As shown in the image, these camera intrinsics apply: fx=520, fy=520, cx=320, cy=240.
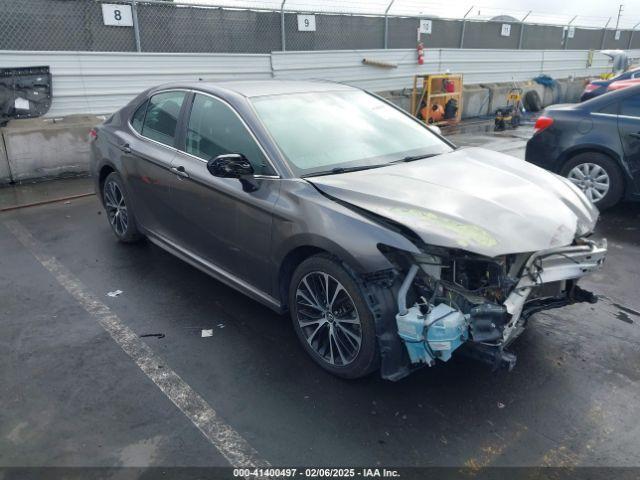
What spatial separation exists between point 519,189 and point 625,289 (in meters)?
1.84

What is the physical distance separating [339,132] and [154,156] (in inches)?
65.2

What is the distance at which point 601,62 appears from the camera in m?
22.9

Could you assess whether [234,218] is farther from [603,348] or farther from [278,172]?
[603,348]

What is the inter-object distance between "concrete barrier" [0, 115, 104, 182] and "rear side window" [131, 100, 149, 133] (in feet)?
13.3

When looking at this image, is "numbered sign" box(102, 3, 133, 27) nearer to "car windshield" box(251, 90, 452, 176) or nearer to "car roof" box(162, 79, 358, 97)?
"car roof" box(162, 79, 358, 97)

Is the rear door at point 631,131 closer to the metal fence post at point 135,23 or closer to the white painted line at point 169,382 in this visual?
the white painted line at point 169,382

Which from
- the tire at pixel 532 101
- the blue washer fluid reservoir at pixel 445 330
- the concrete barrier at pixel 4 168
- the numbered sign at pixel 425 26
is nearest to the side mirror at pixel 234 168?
the blue washer fluid reservoir at pixel 445 330

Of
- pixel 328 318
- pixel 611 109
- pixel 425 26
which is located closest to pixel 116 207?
pixel 328 318

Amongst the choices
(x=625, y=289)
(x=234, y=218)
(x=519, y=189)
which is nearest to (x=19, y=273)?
(x=234, y=218)

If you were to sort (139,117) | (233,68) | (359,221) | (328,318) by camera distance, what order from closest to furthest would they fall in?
1. (359,221)
2. (328,318)
3. (139,117)
4. (233,68)

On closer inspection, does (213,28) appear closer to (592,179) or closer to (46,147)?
(46,147)

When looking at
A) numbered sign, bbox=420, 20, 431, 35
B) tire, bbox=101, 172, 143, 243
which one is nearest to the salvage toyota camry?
tire, bbox=101, 172, 143, 243

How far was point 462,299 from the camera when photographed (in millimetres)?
2812

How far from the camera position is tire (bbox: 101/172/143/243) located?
5.12 m
